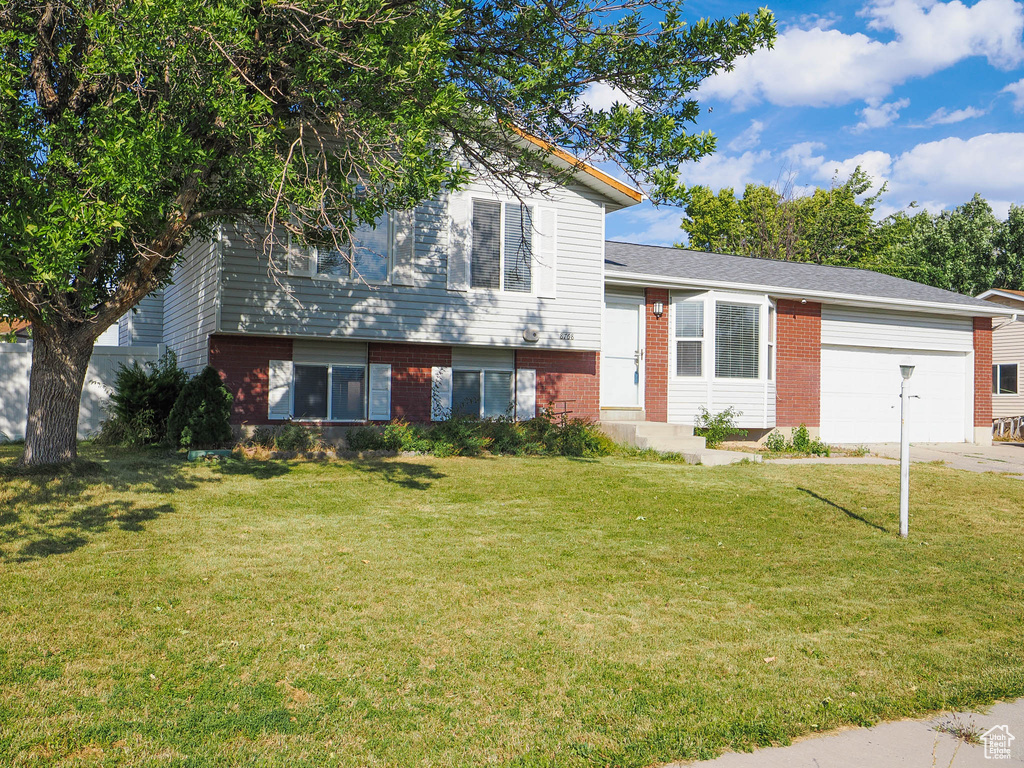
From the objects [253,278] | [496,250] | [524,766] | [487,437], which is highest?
[496,250]

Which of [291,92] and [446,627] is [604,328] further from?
[446,627]

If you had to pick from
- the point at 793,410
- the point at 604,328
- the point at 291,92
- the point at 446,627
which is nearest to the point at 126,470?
the point at 291,92

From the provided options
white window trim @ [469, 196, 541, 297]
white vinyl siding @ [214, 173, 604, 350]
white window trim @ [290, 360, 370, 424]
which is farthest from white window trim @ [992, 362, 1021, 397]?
white window trim @ [290, 360, 370, 424]

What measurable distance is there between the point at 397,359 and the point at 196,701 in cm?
1074

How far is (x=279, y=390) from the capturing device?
44.1 feet

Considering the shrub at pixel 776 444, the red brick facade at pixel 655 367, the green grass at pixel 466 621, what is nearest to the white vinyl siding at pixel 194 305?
the green grass at pixel 466 621

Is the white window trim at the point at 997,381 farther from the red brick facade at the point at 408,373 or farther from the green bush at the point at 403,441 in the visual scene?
the green bush at the point at 403,441

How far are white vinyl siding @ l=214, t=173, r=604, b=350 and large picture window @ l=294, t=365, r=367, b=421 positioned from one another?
0.81 m

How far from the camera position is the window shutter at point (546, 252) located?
15.0 m

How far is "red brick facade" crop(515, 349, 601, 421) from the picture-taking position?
15492 millimetres

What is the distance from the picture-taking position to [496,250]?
14.8 meters

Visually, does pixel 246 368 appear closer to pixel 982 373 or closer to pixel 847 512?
pixel 847 512

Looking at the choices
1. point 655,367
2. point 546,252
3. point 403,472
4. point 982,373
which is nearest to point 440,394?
point 546,252

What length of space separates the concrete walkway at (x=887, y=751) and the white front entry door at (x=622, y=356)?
12.8 m
